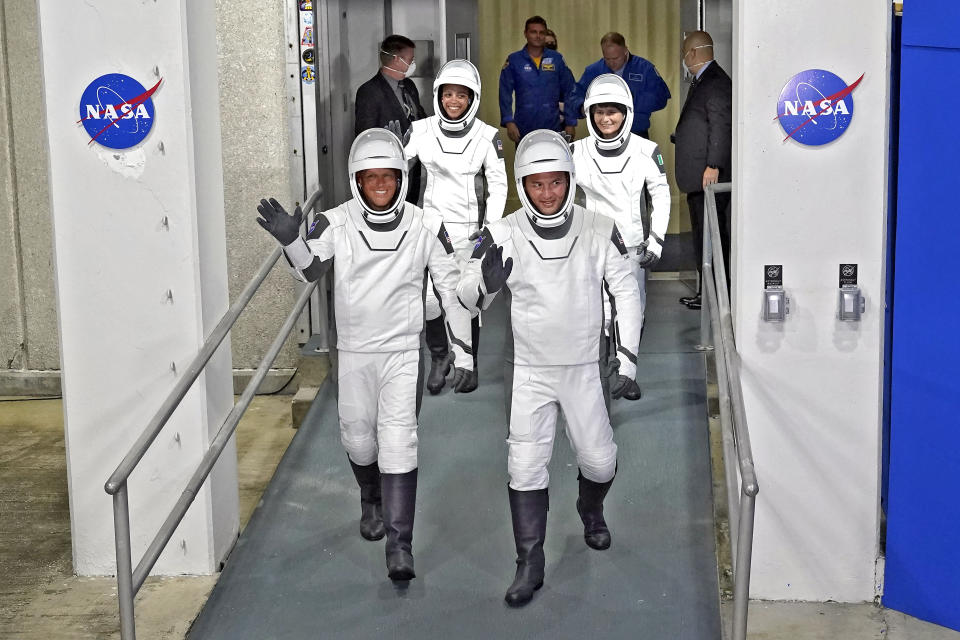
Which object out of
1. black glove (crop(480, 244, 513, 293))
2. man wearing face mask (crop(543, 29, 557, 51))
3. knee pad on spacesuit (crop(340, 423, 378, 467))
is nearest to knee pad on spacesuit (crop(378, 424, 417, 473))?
knee pad on spacesuit (crop(340, 423, 378, 467))

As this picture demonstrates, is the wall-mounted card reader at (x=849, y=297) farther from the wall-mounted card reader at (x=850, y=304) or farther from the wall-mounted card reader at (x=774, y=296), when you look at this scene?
the wall-mounted card reader at (x=774, y=296)

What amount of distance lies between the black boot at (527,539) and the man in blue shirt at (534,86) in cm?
453

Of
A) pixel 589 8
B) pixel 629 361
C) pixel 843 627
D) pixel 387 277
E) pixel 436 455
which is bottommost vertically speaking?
pixel 843 627

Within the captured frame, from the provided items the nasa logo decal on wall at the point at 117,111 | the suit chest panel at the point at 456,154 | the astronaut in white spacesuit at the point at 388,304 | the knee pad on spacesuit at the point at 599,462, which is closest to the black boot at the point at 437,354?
the suit chest panel at the point at 456,154

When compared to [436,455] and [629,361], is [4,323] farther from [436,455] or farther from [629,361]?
[629,361]

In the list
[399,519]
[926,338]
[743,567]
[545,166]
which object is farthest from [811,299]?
[399,519]

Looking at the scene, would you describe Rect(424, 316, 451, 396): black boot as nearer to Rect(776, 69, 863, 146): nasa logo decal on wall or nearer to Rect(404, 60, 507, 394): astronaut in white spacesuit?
Rect(404, 60, 507, 394): astronaut in white spacesuit

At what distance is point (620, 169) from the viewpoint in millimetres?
6816

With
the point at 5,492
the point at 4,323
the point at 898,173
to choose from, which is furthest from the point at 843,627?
the point at 4,323

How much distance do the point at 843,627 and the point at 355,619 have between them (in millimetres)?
1990

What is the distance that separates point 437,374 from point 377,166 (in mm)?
2115

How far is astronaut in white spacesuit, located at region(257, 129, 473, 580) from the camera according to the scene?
5.41 meters

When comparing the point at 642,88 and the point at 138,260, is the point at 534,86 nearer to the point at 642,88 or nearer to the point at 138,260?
the point at 642,88

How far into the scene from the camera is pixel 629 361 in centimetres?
541
